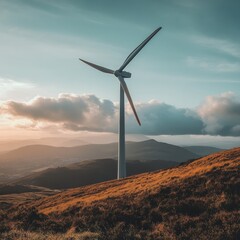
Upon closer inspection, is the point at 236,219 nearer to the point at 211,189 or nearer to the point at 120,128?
the point at 211,189

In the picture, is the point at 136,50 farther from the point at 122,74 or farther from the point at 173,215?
the point at 173,215

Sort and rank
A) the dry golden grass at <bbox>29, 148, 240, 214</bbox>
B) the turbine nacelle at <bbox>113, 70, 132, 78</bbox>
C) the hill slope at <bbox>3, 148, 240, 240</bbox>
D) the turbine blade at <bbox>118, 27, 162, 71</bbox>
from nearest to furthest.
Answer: the hill slope at <bbox>3, 148, 240, 240</bbox> → the dry golden grass at <bbox>29, 148, 240, 214</bbox> → the turbine blade at <bbox>118, 27, 162, 71</bbox> → the turbine nacelle at <bbox>113, 70, 132, 78</bbox>

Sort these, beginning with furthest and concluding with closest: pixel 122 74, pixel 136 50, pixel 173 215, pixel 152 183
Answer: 1. pixel 122 74
2. pixel 136 50
3. pixel 152 183
4. pixel 173 215

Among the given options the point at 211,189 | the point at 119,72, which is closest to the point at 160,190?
the point at 211,189

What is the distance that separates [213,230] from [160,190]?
1698 cm

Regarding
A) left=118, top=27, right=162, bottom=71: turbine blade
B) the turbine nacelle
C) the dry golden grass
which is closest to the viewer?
the dry golden grass

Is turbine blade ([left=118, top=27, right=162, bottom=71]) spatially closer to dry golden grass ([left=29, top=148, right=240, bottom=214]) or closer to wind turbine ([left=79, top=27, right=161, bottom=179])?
wind turbine ([left=79, top=27, right=161, bottom=179])

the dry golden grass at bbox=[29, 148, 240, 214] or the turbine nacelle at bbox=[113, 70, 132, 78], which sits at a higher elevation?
the turbine nacelle at bbox=[113, 70, 132, 78]

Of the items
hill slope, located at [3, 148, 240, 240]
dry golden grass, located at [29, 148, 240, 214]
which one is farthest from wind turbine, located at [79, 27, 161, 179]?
hill slope, located at [3, 148, 240, 240]

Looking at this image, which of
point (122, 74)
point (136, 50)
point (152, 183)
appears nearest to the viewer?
point (152, 183)

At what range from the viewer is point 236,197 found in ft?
99.0

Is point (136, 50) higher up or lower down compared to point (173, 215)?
higher up

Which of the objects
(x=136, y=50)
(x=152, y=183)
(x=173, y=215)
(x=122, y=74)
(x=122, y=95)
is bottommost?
(x=152, y=183)

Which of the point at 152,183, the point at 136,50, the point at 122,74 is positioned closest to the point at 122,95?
the point at 122,74
